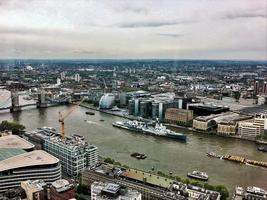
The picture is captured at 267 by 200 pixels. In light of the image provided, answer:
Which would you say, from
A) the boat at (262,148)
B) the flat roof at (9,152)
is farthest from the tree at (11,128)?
the boat at (262,148)

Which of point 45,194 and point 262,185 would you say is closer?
point 45,194

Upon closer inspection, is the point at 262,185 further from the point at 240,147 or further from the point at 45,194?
the point at 45,194

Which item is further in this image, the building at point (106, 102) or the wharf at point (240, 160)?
the building at point (106, 102)

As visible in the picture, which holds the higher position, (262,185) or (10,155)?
(10,155)

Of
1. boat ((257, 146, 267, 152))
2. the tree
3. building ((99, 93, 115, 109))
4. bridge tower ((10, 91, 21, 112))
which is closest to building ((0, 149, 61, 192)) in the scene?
the tree

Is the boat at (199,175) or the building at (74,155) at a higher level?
the building at (74,155)

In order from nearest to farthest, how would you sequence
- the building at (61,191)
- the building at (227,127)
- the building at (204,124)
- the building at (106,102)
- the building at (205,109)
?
the building at (61,191) → the building at (227,127) → the building at (204,124) → the building at (205,109) → the building at (106,102)

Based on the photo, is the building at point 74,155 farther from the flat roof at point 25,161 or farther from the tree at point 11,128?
the tree at point 11,128

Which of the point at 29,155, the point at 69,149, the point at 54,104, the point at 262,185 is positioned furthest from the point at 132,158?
the point at 54,104
